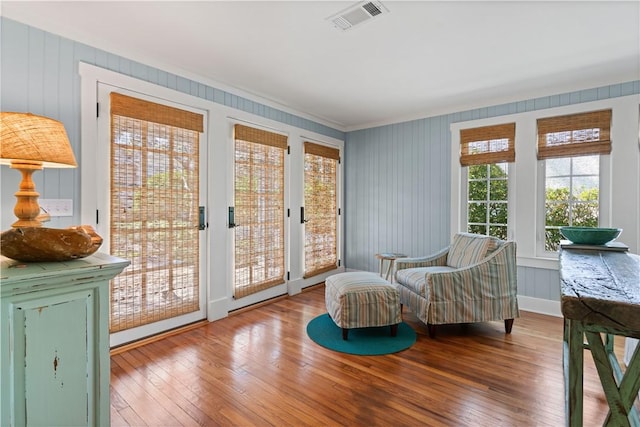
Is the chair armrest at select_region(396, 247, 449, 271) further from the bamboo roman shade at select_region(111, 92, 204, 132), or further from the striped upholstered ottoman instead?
the bamboo roman shade at select_region(111, 92, 204, 132)

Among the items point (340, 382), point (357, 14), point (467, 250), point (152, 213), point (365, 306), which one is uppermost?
point (357, 14)

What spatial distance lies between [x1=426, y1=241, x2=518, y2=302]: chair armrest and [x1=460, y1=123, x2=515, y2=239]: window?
1.03 metres

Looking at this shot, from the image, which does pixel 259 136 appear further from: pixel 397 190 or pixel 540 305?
pixel 540 305

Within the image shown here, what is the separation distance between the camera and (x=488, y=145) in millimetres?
3766

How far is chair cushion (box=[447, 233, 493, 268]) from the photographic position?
303cm

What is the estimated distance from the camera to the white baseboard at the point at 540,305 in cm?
338

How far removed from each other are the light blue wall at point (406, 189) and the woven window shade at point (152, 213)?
2.59 metres

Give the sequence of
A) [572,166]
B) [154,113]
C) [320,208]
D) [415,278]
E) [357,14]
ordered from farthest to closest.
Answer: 1. [320,208]
2. [572,166]
3. [415,278]
4. [154,113]
5. [357,14]

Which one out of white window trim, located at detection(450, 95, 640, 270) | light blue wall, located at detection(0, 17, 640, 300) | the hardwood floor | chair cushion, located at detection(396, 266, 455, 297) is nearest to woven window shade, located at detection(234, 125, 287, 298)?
light blue wall, located at detection(0, 17, 640, 300)

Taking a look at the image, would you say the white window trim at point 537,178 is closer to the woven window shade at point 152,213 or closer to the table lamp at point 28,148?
the woven window shade at point 152,213

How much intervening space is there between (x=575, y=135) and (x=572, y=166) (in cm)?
32

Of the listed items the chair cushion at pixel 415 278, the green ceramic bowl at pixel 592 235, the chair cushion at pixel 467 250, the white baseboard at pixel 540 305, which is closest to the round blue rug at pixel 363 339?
the chair cushion at pixel 415 278

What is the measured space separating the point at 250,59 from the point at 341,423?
275 cm

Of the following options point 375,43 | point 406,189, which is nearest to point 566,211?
point 406,189
